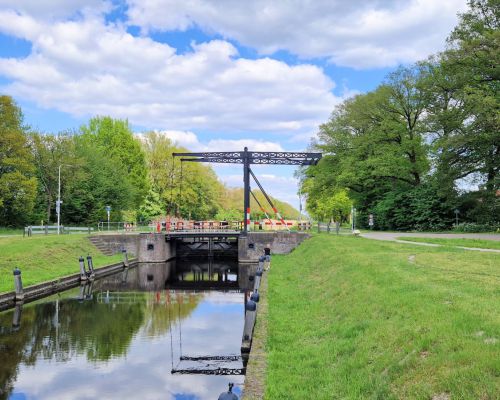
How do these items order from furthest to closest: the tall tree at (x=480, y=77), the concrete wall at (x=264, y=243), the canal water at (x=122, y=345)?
the concrete wall at (x=264, y=243)
the tall tree at (x=480, y=77)
the canal water at (x=122, y=345)

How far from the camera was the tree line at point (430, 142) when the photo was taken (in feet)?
104

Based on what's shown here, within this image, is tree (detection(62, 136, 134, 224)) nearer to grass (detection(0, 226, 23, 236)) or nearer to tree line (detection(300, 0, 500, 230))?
grass (detection(0, 226, 23, 236))

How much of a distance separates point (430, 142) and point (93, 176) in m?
35.1

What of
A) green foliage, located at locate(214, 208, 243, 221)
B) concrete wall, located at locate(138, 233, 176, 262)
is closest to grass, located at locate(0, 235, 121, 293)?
concrete wall, located at locate(138, 233, 176, 262)

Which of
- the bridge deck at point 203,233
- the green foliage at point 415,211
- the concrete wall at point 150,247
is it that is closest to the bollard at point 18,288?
the concrete wall at point 150,247

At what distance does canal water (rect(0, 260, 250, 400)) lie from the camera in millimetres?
9203

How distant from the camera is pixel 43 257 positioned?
25344mm

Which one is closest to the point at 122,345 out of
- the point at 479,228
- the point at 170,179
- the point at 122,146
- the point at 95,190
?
the point at 479,228

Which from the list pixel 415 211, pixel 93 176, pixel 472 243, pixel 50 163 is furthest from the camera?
pixel 93 176

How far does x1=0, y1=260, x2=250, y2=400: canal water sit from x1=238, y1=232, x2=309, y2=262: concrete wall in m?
13.6

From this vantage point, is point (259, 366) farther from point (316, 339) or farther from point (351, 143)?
point (351, 143)

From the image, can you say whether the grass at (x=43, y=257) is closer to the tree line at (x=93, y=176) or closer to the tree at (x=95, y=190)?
the tree line at (x=93, y=176)

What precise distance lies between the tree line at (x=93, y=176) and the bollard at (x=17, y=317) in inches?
698

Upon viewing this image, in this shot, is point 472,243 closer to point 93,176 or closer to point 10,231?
point 10,231
